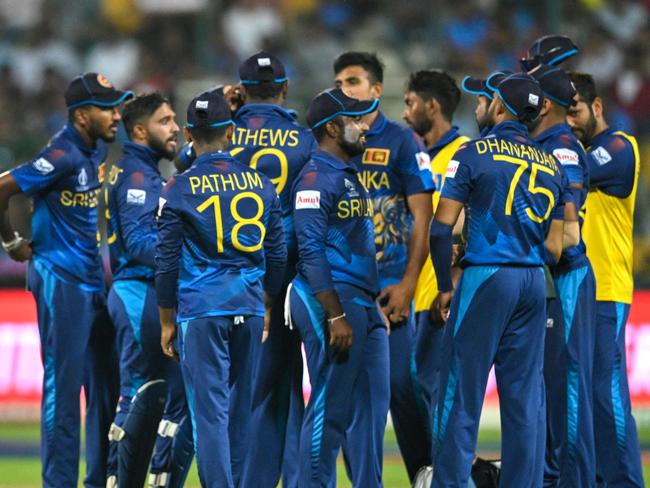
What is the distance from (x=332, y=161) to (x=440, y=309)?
3.59 ft

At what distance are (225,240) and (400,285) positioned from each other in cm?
125

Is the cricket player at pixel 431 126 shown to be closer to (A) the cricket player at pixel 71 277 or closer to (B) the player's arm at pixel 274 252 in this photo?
(B) the player's arm at pixel 274 252

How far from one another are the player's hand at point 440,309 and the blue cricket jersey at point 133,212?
1.73 m

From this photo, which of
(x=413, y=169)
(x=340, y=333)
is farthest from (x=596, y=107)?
(x=340, y=333)

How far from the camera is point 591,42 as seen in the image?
53.7 feet

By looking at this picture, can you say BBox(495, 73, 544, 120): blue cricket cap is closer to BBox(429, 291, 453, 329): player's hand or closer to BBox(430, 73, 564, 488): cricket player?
BBox(430, 73, 564, 488): cricket player

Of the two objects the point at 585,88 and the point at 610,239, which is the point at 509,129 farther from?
the point at 610,239

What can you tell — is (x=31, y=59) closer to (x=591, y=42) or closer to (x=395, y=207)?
(x=591, y=42)

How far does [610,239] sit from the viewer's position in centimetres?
839

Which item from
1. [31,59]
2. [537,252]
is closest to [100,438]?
[537,252]

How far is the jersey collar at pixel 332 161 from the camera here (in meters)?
7.34

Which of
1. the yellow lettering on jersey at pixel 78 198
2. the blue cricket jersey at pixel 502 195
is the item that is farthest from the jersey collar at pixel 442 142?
the yellow lettering on jersey at pixel 78 198

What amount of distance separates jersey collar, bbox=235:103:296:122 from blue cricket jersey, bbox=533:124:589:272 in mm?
1511

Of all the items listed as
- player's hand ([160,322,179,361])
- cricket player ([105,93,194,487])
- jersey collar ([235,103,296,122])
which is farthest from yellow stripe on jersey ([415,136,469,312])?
player's hand ([160,322,179,361])
